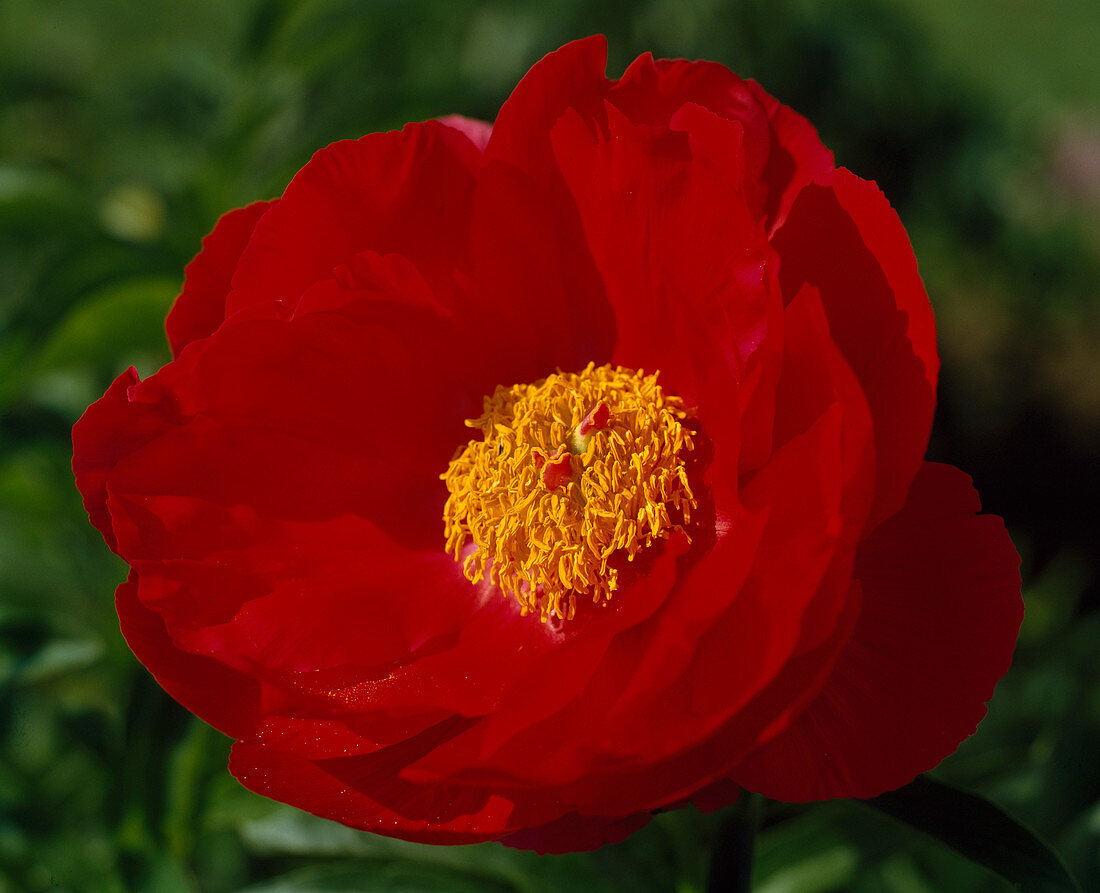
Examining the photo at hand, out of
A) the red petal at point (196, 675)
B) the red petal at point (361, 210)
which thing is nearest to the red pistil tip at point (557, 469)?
the red petal at point (361, 210)

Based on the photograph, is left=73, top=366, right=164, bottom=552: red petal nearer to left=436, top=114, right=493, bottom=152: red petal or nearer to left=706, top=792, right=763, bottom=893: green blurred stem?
left=436, top=114, right=493, bottom=152: red petal

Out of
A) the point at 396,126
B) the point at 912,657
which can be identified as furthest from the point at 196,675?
the point at 396,126

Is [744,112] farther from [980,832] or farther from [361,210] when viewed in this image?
[980,832]

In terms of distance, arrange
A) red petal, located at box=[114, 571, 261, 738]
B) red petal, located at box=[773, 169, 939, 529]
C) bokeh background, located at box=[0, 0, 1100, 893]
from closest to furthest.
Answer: red petal, located at box=[773, 169, 939, 529]
red petal, located at box=[114, 571, 261, 738]
bokeh background, located at box=[0, 0, 1100, 893]

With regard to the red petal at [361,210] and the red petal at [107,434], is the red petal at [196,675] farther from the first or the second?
the red petal at [361,210]

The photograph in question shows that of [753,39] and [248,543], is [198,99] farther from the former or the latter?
[248,543]

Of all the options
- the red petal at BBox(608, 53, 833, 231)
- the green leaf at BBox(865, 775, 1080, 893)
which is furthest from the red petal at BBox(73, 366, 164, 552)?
the green leaf at BBox(865, 775, 1080, 893)

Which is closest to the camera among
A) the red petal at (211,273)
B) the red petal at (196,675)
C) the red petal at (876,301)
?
the red petal at (876,301)
